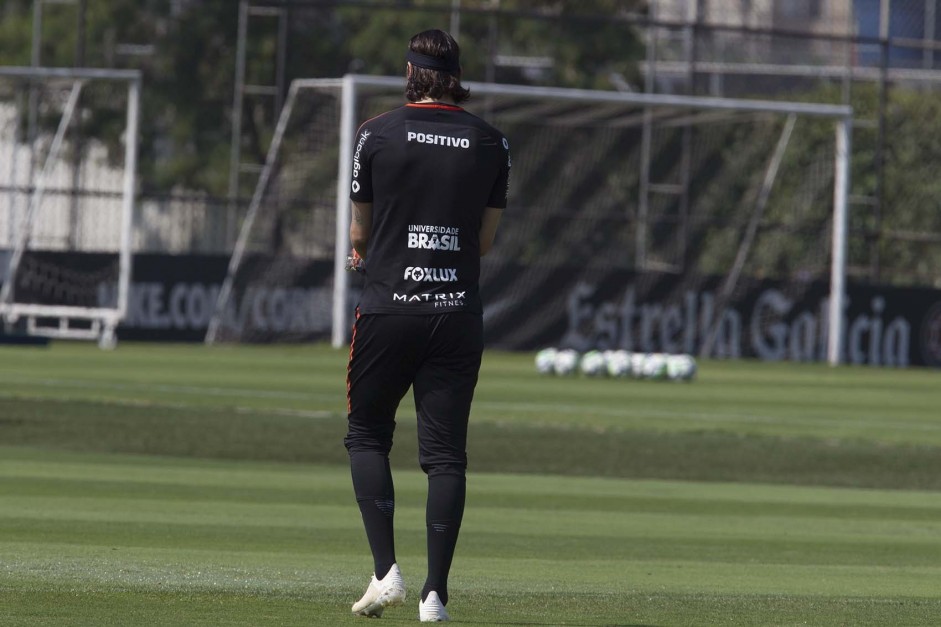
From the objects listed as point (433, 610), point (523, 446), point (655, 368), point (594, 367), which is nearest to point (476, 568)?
point (433, 610)

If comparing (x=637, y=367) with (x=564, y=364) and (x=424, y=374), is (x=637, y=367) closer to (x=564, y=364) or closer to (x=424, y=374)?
(x=564, y=364)

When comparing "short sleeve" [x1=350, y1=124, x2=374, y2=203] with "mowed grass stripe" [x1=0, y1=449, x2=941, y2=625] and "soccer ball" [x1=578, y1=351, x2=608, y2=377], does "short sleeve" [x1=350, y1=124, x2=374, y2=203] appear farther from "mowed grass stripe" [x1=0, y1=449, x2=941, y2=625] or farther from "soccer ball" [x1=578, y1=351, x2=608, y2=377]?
"soccer ball" [x1=578, y1=351, x2=608, y2=377]

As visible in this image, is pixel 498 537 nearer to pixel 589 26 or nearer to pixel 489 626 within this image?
pixel 489 626

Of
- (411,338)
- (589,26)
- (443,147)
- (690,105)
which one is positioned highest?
(589,26)

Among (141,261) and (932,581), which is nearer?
(932,581)

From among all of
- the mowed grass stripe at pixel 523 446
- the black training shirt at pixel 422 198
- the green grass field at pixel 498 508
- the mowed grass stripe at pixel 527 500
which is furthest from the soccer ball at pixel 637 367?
the black training shirt at pixel 422 198

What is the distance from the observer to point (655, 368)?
26172 mm

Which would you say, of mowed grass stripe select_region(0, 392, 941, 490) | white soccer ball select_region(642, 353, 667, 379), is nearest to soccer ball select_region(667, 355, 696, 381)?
white soccer ball select_region(642, 353, 667, 379)

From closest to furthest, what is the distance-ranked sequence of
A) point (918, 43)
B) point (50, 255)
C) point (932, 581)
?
point (932, 581) → point (50, 255) → point (918, 43)

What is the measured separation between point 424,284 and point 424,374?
1.03ft

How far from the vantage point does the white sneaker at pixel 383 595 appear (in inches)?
245

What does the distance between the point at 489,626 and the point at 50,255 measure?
80.3 ft

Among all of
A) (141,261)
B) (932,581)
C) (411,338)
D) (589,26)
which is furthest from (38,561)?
(589,26)

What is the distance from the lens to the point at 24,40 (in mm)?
43500
